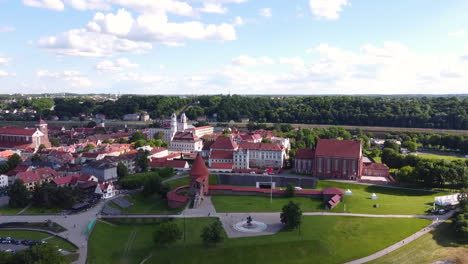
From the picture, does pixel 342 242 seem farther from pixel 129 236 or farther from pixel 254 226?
pixel 129 236

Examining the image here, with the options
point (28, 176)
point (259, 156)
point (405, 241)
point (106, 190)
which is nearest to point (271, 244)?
point (405, 241)

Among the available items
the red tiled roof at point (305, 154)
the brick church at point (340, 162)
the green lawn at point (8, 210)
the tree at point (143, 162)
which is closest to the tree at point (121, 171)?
the tree at point (143, 162)

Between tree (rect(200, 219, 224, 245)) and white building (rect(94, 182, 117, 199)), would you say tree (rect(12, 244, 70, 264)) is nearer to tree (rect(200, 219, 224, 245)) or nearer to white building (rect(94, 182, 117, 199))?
tree (rect(200, 219, 224, 245))

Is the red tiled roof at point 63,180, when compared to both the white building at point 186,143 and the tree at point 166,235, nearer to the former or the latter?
the tree at point 166,235

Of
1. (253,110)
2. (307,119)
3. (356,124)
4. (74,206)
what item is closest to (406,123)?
(356,124)

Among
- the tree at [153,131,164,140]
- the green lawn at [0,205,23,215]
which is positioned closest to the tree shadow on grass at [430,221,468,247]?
the green lawn at [0,205,23,215]

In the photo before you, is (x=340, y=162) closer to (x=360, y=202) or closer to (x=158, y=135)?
(x=360, y=202)
